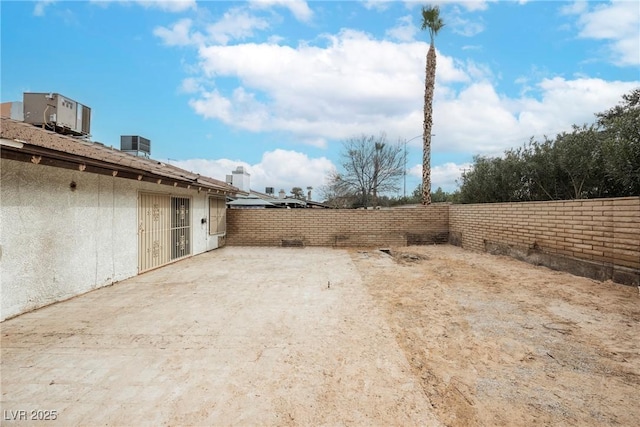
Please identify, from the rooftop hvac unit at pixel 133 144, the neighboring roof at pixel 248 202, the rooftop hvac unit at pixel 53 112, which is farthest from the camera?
the neighboring roof at pixel 248 202

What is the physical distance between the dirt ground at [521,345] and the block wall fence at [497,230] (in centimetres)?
57

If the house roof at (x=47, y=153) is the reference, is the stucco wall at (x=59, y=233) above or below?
below

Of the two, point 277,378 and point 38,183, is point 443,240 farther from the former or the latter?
point 38,183

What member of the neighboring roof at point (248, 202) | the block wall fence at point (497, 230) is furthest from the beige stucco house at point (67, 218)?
the neighboring roof at point (248, 202)

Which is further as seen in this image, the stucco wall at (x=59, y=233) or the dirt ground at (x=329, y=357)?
the stucco wall at (x=59, y=233)

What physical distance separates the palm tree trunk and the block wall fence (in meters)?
1.83

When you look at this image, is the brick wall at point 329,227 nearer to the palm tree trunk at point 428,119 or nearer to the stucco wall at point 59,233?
the palm tree trunk at point 428,119

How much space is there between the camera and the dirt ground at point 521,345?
87.2 inches

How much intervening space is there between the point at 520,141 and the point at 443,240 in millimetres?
4949

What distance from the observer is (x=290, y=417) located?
83.0 inches

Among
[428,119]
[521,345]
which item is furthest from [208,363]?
[428,119]

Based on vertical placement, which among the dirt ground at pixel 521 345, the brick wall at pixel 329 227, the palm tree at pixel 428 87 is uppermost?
the palm tree at pixel 428 87

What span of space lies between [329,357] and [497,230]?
872 centimetres

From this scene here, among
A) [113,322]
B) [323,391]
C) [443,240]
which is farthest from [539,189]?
[113,322]
